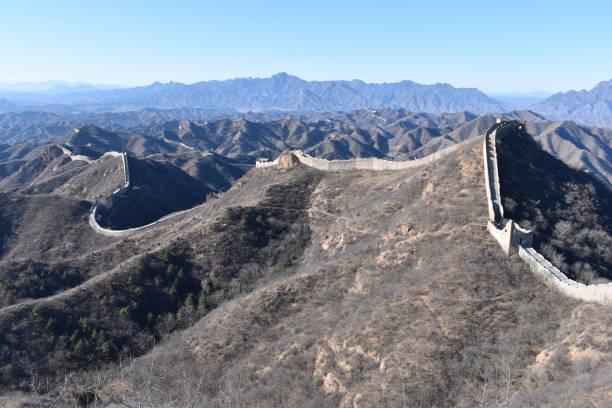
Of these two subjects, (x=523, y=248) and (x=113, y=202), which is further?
(x=113, y=202)

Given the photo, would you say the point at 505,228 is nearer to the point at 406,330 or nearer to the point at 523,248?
the point at 523,248

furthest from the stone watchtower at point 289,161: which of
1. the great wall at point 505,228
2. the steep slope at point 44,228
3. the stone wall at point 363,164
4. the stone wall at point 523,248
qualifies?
the stone wall at point 523,248

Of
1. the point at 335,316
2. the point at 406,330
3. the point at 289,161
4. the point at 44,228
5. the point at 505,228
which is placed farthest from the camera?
the point at 44,228

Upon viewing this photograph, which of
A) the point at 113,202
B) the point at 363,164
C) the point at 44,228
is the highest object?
the point at 363,164

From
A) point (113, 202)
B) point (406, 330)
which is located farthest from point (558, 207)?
point (113, 202)

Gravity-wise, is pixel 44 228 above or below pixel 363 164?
below

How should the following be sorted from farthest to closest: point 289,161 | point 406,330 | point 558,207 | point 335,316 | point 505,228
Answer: point 289,161, point 558,207, point 335,316, point 505,228, point 406,330
